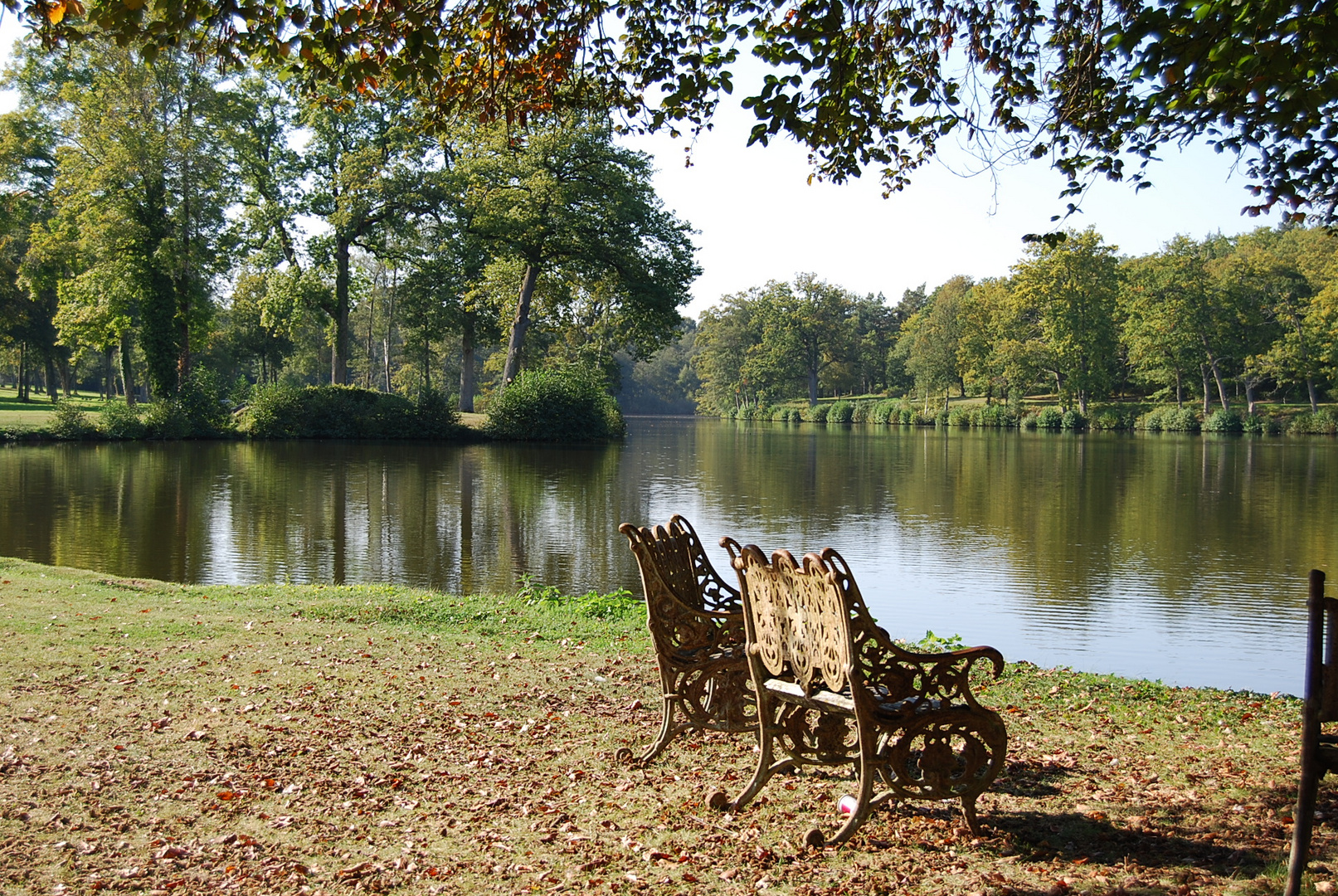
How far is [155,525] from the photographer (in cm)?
1750

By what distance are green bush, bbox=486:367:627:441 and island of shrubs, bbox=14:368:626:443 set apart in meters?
0.04

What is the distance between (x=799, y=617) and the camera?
156 inches

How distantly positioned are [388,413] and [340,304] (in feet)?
18.7

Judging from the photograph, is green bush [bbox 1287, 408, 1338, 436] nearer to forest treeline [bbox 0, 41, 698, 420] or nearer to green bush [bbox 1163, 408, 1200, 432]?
green bush [bbox 1163, 408, 1200, 432]

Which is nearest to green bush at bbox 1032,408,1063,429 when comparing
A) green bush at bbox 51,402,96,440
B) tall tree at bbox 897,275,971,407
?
tall tree at bbox 897,275,971,407

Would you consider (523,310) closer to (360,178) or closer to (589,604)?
(360,178)

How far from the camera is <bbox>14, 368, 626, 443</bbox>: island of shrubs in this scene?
4075 centimetres

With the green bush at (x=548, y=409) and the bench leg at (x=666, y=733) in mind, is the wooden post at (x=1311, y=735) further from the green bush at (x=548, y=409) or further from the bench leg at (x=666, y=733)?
the green bush at (x=548, y=409)

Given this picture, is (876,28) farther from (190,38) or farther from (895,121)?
(190,38)

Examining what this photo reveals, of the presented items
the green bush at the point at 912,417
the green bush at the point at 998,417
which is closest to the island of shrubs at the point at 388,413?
the green bush at the point at 998,417

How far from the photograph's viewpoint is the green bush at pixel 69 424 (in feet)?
119

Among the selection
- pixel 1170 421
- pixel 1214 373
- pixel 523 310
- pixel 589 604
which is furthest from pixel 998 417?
pixel 589 604

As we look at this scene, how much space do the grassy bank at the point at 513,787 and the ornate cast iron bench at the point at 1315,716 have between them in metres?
0.47

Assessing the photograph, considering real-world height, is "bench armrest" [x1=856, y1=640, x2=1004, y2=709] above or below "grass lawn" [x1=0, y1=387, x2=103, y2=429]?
below
